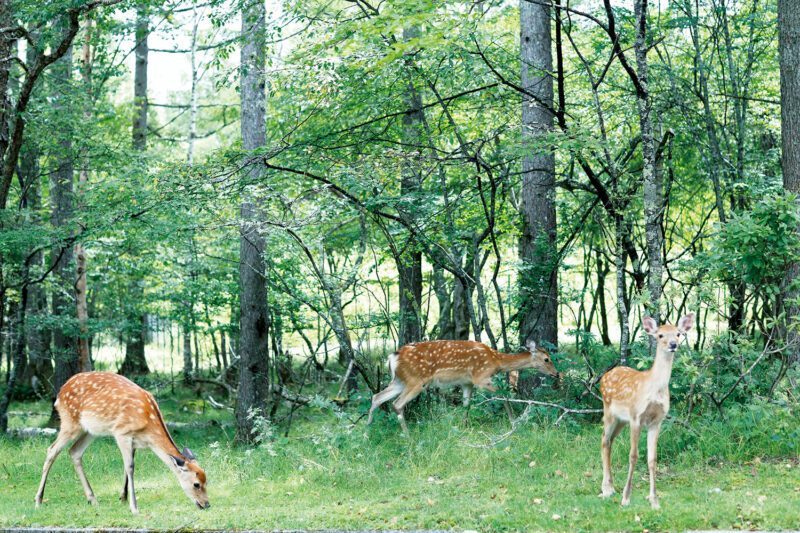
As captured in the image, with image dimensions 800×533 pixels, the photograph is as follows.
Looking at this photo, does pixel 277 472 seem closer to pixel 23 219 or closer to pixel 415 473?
pixel 415 473

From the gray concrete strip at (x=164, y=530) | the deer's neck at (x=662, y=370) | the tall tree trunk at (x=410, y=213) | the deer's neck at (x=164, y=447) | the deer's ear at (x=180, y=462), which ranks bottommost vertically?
the gray concrete strip at (x=164, y=530)

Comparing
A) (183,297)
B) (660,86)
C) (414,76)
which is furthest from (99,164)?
(660,86)

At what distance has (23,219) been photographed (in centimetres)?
1132

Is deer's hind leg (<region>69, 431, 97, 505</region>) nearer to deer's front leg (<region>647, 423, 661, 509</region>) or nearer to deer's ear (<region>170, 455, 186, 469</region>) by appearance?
deer's ear (<region>170, 455, 186, 469</region>)

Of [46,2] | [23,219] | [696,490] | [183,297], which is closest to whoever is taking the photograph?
[696,490]

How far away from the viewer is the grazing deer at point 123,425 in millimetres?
6566

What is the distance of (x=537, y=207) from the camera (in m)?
10.3

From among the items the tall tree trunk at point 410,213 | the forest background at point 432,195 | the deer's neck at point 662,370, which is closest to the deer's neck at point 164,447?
the forest background at point 432,195

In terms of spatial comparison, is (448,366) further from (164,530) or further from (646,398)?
(164,530)

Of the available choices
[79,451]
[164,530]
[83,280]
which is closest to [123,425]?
[79,451]

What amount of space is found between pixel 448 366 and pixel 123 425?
12.6ft

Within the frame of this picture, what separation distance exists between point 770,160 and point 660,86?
2.07 meters

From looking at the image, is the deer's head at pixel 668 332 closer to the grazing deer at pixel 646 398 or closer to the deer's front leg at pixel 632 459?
the grazing deer at pixel 646 398

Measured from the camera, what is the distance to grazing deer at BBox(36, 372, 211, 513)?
657 centimetres
